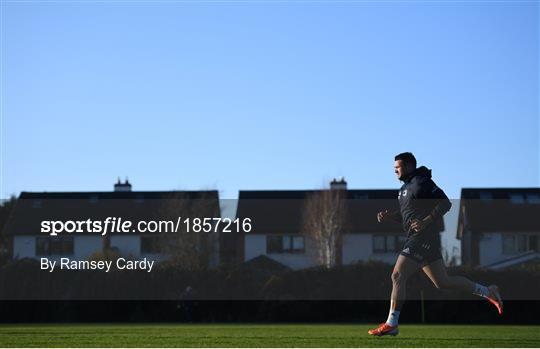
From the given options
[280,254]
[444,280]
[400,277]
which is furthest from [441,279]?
[280,254]

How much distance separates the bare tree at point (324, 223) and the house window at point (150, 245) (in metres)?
10.2

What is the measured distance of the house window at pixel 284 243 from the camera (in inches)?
2435

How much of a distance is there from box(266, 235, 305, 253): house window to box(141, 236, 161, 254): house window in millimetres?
7986

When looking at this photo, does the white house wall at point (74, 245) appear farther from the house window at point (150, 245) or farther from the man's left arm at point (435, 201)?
the man's left arm at point (435, 201)

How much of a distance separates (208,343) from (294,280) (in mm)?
25413

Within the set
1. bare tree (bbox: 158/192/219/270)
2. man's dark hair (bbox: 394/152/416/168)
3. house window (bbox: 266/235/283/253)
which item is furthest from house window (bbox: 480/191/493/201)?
man's dark hair (bbox: 394/152/416/168)

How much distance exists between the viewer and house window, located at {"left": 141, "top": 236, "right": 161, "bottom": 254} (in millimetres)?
58050

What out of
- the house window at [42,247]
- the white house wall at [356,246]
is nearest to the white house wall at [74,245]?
the house window at [42,247]

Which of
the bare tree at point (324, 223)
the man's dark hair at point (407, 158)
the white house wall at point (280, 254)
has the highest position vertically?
the bare tree at point (324, 223)

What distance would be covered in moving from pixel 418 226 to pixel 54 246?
177 ft

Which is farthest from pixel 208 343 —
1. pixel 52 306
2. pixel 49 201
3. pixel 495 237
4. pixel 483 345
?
pixel 49 201

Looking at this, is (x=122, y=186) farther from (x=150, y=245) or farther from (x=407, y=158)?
(x=407, y=158)

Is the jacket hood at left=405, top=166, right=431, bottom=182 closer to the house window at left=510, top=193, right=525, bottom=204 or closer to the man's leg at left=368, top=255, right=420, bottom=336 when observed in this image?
the man's leg at left=368, top=255, right=420, bottom=336

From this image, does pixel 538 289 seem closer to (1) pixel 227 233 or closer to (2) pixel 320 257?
(2) pixel 320 257
